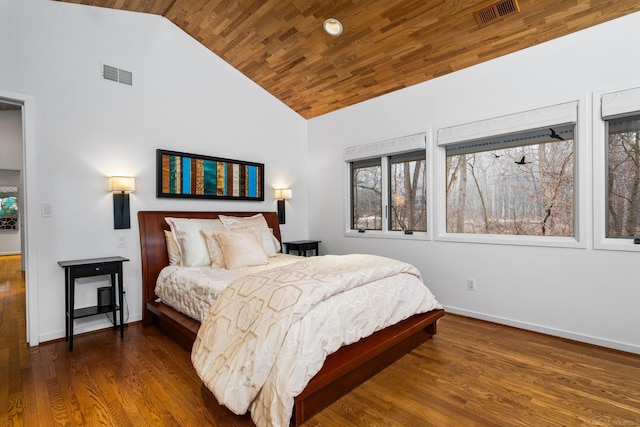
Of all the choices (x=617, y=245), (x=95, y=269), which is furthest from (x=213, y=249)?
(x=617, y=245)

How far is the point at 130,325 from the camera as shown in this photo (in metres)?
3.29

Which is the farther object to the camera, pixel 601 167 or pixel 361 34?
pixel 361 34

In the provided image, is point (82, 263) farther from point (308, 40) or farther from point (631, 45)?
point (631, 45)

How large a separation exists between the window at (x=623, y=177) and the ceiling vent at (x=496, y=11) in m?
1.28

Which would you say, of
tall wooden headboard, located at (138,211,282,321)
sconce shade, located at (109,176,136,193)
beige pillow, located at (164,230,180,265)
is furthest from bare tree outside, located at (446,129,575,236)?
sconce shade, located at (109,176,136,193)

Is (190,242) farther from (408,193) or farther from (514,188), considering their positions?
(514,188)

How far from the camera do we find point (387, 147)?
4.13m

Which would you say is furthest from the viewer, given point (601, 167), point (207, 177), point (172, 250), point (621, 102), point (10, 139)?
point (10, 139)

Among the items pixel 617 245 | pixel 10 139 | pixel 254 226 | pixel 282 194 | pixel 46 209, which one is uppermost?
pixel 10 139

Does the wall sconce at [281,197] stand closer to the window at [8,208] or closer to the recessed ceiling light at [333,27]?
the recessed ceiling light at [333,27]

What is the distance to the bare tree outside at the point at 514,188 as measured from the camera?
3012 mm

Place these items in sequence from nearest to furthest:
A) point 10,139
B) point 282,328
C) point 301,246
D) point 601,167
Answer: point 282,328, point 601,167, point 301,246, point 10,139

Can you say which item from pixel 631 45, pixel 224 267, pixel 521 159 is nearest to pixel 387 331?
pixel 224 267

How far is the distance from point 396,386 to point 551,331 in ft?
6.07
